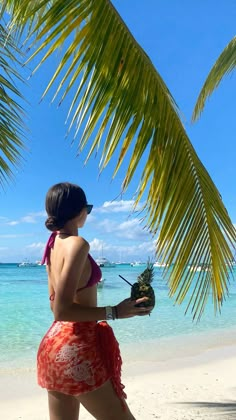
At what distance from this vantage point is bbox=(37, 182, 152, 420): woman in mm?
1983

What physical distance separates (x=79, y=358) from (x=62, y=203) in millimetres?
609

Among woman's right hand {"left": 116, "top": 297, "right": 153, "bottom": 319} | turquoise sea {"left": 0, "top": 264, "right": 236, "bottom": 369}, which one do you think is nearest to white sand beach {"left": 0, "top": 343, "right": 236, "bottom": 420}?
turquoise sea {"left": 0, "top": 264, "right": 236, "bottom": 369}

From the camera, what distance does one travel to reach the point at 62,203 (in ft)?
6.98

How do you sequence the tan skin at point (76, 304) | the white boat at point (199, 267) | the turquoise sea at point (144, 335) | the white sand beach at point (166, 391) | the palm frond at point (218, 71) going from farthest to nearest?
the turquoise sea at point (144, 335), the palm frond at point (218, 71), the white sand beach at point (166, 391), the white boat at point (199, 267), the tan skin at point (76, 304)

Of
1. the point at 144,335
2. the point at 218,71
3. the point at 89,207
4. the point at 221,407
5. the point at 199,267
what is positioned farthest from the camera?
the point at 144,335

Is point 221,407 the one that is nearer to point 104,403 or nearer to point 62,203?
point 104,403

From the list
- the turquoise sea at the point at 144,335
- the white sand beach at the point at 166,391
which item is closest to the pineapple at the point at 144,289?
the white sand beach at the point at 166,391

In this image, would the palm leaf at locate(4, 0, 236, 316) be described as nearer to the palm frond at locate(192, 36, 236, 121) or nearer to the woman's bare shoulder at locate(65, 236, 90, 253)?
the woman's bare shoulder at locate(65, 236, 90, 253)

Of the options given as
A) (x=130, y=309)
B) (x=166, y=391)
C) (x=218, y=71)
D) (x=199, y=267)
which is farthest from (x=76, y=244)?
(x=218, y=71)

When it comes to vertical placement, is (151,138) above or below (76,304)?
above

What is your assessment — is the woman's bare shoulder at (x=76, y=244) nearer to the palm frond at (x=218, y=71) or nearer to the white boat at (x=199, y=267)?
the white boat at (x=199, y=267)

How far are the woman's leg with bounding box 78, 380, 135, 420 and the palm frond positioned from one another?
22.6ft

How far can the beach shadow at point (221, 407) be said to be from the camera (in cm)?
522

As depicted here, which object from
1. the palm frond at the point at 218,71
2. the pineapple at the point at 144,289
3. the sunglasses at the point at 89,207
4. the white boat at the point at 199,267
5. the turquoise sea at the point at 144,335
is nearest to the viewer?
the pineapple at the point at 144,289
